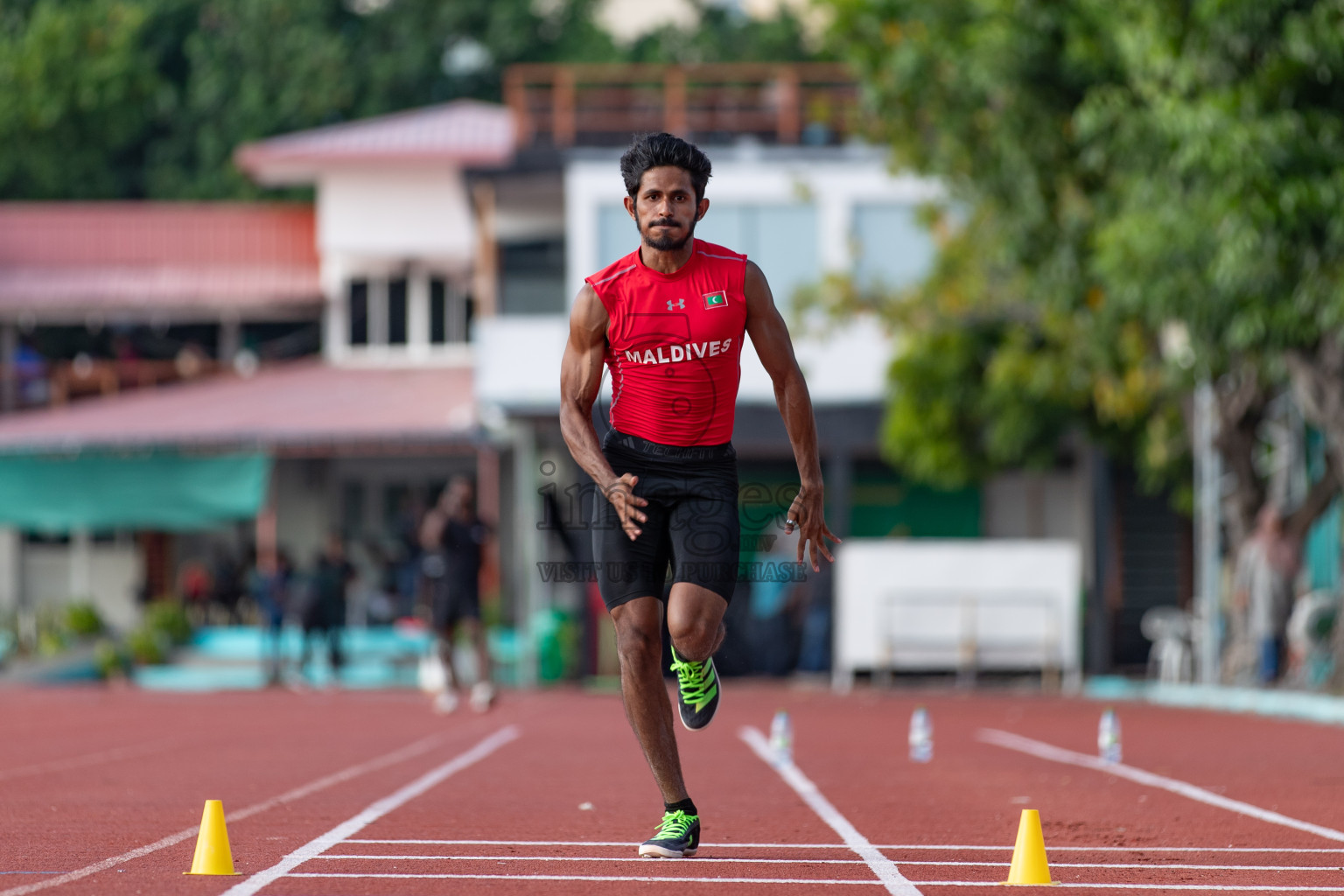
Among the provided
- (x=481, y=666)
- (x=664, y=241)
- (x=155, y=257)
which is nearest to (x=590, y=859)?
(x=664, y=241)

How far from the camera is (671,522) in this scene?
23.5ft

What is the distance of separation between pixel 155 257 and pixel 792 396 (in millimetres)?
31888

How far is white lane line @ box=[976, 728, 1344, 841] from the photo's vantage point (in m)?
8.95

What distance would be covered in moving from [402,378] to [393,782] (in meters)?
23.8

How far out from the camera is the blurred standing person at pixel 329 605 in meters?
27.6

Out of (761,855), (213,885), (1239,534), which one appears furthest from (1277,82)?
(213,885)

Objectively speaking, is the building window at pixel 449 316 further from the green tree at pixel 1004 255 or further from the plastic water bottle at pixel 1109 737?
the plastic water bottle at pixel 1109 737

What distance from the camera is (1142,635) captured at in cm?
3189

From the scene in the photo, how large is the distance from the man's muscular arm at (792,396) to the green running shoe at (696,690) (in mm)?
531

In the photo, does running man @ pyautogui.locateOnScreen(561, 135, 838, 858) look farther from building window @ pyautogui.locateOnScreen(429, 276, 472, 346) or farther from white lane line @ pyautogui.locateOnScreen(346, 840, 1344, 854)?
building window @ pyautogui.locateOnScreen(429, 276, 472, 346)

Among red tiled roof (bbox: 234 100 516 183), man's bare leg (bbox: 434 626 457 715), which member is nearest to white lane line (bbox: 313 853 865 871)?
man's bare leg (bbox: 434 626 457 715)

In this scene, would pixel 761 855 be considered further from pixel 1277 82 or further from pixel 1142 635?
pixel 1142 635

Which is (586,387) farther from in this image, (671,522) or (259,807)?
(259,807)

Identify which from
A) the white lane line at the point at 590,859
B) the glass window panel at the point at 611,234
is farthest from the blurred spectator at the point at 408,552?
the white lane line at the point at 590,859
